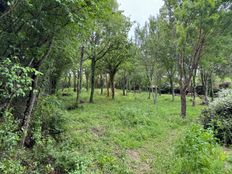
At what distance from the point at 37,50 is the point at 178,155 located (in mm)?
4504

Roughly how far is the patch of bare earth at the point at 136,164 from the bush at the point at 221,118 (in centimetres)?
329

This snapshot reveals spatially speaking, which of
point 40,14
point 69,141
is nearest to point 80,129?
point 69,141

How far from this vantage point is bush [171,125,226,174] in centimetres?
412

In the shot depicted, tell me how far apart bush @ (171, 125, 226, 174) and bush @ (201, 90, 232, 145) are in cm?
293

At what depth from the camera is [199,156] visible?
4383mm

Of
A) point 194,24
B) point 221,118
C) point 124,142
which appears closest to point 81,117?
point 124,142

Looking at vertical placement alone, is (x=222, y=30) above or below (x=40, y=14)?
above

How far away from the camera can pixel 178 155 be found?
17.9 ft

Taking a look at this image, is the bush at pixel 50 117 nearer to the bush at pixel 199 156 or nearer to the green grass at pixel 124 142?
the green grass at pixel 124 142

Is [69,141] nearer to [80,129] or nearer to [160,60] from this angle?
[80,129]

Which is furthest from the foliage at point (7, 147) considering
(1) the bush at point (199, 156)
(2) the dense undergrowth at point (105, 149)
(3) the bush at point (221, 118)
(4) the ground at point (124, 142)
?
(3) the bush at point (221, 118)

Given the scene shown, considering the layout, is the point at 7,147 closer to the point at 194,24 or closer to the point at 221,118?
the point at 221,118

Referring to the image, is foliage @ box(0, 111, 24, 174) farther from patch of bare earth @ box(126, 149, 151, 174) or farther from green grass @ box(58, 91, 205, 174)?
patch of bare earth @ box(126, 149, 151, 174)

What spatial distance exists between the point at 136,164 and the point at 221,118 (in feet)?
15.6
